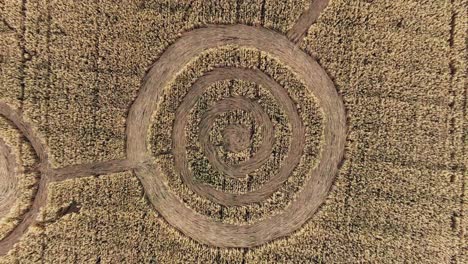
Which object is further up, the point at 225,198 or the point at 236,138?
the point at 236,138

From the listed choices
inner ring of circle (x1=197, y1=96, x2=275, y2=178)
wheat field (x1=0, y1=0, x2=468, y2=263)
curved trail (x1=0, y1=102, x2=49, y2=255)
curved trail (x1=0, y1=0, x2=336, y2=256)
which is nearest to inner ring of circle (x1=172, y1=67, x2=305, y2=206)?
wheat field (x1=0, y1=0, x2=468, y2=263)

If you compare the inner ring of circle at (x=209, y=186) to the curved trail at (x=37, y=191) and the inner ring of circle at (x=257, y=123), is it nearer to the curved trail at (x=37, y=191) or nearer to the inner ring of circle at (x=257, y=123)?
the inner ring of circle at (x=257, y=123)

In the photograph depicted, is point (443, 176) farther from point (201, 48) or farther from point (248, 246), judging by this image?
point (201, 48)

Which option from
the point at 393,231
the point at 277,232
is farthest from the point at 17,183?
the point at 393,231

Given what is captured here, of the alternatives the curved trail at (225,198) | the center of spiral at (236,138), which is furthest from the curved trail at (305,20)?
the center of spiral at (236,138)

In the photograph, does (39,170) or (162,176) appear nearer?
(39,170)

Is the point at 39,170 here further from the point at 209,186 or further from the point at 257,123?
the point at 257,123

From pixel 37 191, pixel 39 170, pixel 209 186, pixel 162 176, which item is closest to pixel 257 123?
pixel 209 186

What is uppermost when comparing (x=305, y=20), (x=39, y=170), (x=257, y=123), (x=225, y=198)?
(x=305, y=20)

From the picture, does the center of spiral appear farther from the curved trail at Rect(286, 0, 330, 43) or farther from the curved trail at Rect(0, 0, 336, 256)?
the curved trail at Rect(286, 0, 330, 43)
